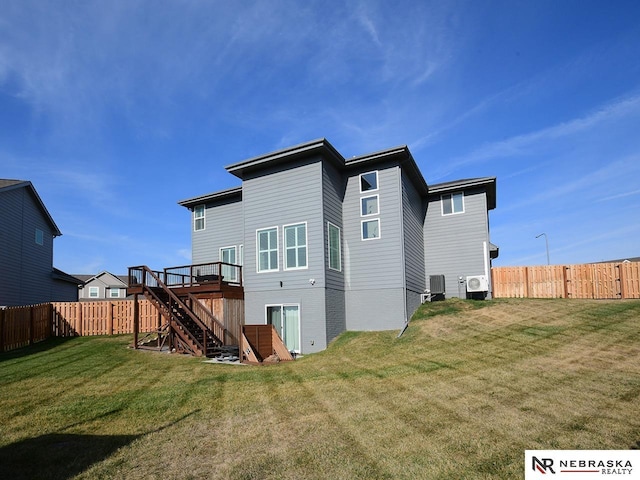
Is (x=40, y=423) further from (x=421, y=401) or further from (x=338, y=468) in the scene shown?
(x=421, y=401)

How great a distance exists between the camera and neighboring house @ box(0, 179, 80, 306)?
23.1 meters

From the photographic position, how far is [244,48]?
15250 millimetres

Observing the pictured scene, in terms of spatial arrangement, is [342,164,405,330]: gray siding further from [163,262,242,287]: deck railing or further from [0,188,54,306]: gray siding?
[0,188,54,306]: gray siding

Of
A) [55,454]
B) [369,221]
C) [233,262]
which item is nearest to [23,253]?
[233,262]

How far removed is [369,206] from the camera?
16.8 metres

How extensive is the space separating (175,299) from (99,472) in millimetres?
11697

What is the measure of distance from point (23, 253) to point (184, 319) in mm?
16197

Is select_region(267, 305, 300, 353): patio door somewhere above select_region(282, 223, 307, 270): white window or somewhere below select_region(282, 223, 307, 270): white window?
below

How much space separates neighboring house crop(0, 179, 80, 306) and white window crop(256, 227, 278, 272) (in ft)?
55.5

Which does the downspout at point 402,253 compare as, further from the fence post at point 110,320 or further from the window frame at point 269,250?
the fence post at point 110,320

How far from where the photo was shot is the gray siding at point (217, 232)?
20.2 meters

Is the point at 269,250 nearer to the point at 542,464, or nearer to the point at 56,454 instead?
the point at 56,454

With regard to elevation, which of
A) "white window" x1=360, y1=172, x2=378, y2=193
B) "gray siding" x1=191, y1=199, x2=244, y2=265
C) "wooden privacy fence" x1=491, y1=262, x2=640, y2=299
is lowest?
"wooden privacy fence" x1=491, y1=262, x2=640, y2=299

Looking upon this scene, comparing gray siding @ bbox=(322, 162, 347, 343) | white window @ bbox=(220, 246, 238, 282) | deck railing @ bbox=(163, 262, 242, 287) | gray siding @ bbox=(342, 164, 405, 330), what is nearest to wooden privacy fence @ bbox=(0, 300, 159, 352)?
deck railing @ bbox=(163, 262, 242, 287)
